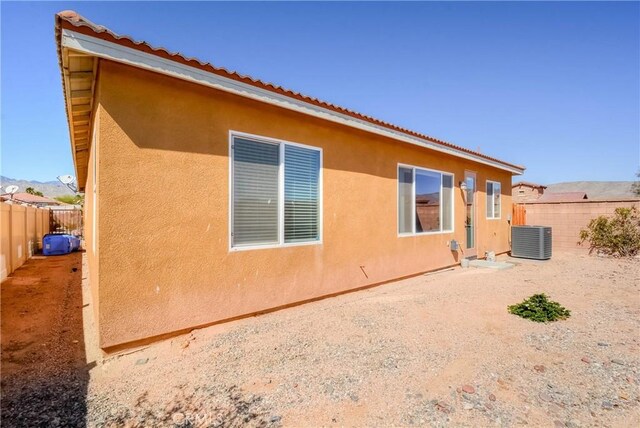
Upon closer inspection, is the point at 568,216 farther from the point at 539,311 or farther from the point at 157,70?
the point at 157,70

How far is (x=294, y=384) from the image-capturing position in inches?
121

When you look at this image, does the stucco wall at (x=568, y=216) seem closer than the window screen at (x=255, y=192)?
No

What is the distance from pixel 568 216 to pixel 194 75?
52.1 ft

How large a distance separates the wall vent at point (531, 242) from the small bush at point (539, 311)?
7.28 m

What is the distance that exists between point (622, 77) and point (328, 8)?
1064cm

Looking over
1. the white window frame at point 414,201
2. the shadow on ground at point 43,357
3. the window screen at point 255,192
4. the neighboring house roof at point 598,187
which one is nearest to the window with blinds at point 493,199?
the white window frame at point 414,201

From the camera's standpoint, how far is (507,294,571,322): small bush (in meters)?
4.90

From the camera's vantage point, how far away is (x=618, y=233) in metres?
11.9

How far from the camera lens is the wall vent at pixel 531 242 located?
37.5 feet

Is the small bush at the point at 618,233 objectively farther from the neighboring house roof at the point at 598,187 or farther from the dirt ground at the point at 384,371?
the neighboring house roof at the point at 598,187

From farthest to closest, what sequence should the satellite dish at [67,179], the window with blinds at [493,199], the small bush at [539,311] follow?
1. the satellite dish at [67,179]
2. the window with blinds at [493,199]
3. the small bush at [539,311]

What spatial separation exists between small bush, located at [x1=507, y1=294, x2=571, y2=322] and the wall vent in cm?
728

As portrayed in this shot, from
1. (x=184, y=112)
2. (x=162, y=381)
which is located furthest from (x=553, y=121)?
(x=162, y=381)

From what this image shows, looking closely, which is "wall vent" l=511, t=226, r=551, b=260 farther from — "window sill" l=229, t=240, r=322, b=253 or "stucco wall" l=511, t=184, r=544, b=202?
"stucco wall" l=511, t=184, r=544, b=202
